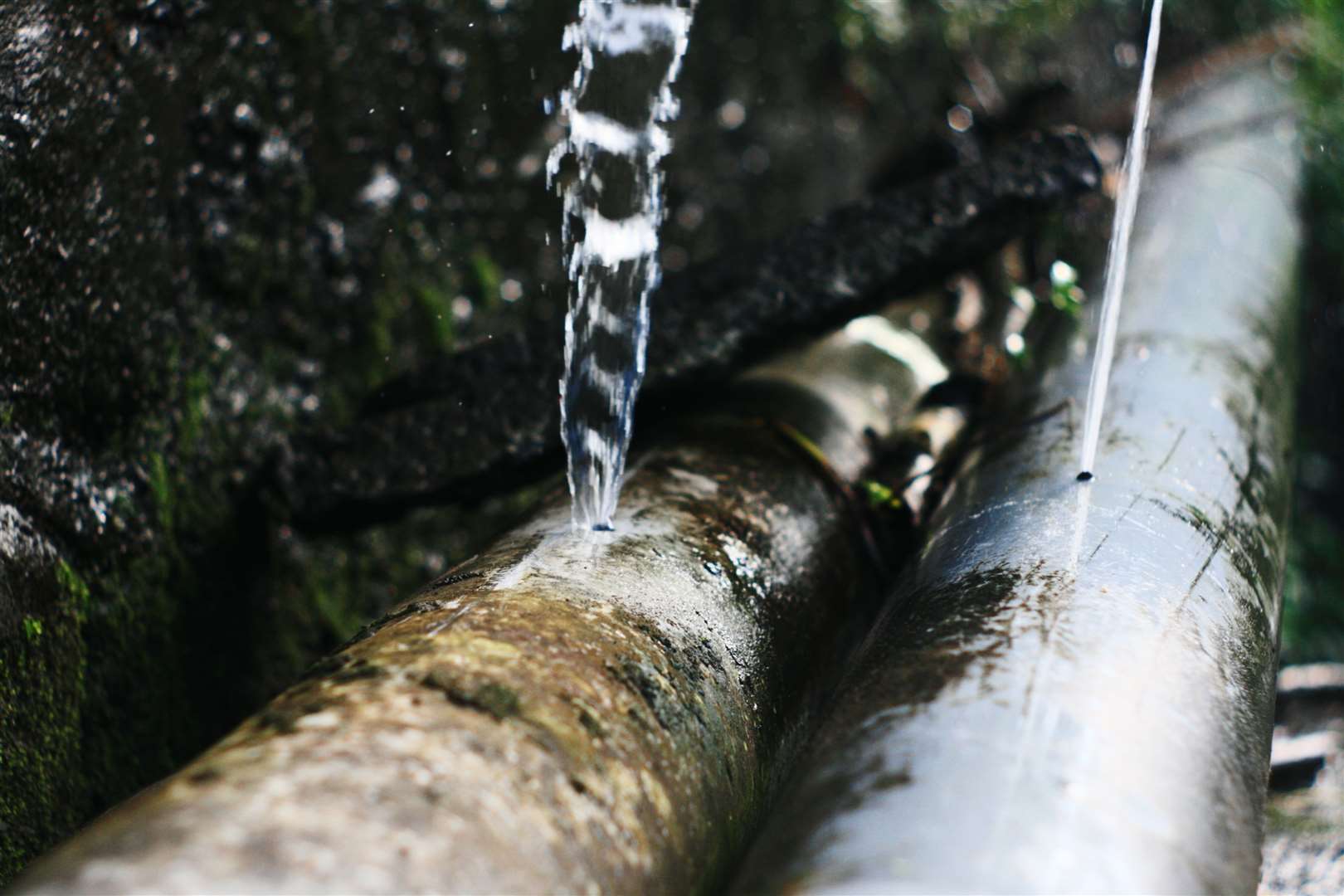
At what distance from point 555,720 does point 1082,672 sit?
74 cm

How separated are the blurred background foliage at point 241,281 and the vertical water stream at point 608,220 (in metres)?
0.29

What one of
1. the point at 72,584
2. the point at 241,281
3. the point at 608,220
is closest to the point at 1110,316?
the point at 608,220

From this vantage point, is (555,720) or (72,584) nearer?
(555,720)

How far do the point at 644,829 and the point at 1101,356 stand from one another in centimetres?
183

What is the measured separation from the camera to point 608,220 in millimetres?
2965

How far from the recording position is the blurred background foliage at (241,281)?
218cm

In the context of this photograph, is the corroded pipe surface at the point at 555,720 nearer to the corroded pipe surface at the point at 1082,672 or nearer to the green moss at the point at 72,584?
the corroded pipe surface at the point at 1082,672

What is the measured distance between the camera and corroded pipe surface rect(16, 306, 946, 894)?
1.13 m

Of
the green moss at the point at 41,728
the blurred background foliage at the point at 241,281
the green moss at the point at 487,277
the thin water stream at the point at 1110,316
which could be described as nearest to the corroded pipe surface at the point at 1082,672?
the thin water stream at the point at 1110,316

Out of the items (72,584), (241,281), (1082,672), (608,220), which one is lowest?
(1082,672)

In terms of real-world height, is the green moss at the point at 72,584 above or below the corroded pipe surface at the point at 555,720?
above

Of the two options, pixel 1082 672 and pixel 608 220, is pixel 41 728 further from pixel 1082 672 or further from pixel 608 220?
pixel 1082 672

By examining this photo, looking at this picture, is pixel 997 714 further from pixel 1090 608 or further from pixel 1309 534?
pixel 1309 534

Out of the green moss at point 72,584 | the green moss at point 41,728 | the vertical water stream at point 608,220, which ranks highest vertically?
the vertical water stream at point 608,220
